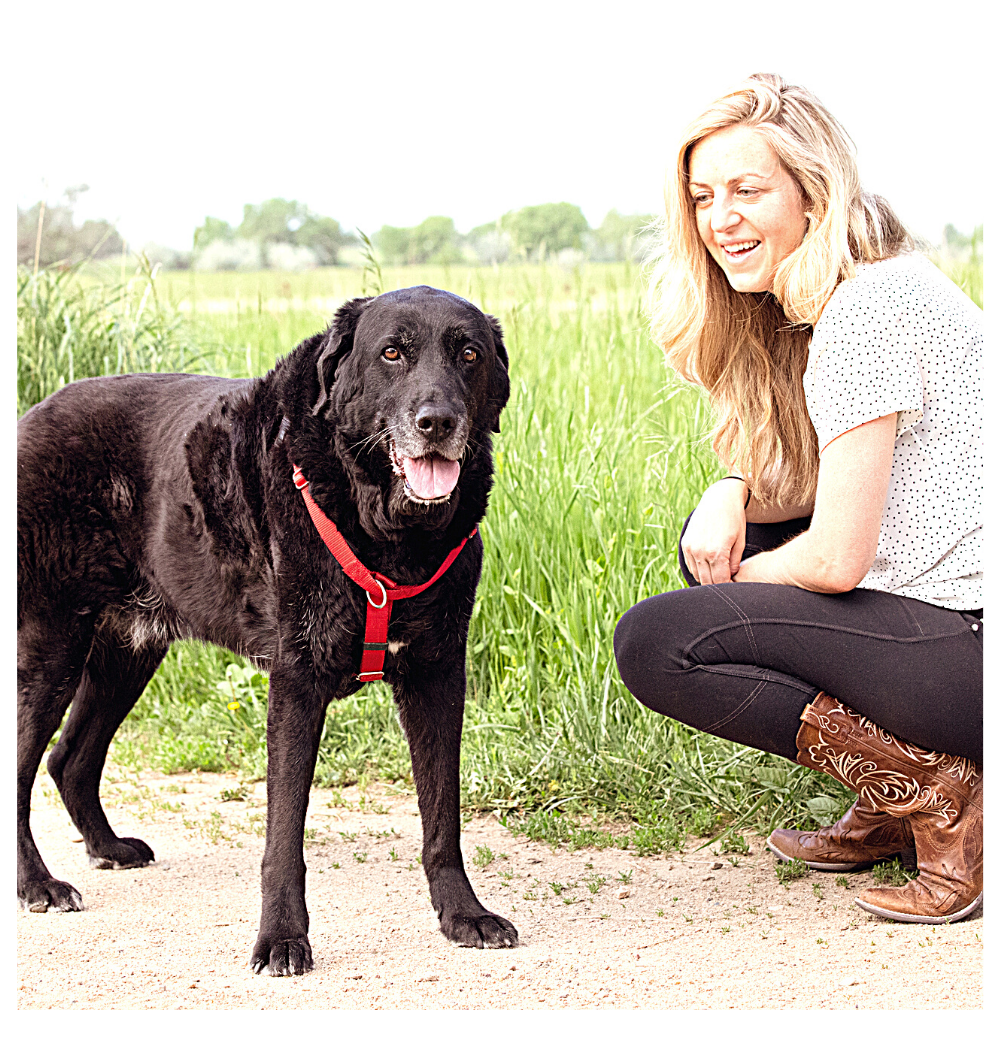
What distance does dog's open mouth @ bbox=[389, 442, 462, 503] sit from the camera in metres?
2.40

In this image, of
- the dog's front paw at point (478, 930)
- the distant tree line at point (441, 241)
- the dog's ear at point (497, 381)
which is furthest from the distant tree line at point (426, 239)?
the dog's front paw at point (478, 930)

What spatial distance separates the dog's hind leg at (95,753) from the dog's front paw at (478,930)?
3.57 ft

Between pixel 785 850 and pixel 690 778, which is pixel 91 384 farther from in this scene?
pixel 785 850

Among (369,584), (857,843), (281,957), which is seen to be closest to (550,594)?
(857,843)

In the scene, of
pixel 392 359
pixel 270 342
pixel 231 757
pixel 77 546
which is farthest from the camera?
pixel 270 342

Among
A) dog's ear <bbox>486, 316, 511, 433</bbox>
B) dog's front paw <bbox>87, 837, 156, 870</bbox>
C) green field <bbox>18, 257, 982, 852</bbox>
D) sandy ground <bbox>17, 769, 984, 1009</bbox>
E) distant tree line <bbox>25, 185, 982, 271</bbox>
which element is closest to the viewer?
sandy ground <bbox>17, 769, 984, 1009</bbox>

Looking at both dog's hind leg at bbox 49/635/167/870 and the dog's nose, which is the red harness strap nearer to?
the dog's nose

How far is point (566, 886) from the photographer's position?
2.92 metres

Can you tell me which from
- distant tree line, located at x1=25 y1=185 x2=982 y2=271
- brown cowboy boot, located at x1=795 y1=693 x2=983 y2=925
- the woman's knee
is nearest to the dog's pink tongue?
the woman's knee

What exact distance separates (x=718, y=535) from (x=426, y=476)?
0.84 metres

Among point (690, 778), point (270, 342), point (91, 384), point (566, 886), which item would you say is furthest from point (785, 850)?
point (270, 342)

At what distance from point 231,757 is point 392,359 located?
83.8 inches

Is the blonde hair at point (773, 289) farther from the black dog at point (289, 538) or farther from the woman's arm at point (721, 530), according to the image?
the black dog at point (289, 538)

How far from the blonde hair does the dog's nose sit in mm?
847
